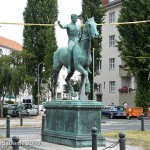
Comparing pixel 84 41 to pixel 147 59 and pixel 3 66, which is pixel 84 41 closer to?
pixel 147 59

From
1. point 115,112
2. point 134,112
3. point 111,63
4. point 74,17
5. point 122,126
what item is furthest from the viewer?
point 111,63

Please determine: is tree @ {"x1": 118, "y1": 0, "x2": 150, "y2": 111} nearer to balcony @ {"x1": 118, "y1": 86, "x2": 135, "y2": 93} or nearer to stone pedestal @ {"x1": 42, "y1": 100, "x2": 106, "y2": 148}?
balcony @ {"x1": 118, "y1": 86, "x2": 135, "y2": 93}

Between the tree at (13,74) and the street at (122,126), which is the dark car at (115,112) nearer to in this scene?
the tree at (13,74)

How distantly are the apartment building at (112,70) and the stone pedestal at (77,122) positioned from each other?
45496 millimetres

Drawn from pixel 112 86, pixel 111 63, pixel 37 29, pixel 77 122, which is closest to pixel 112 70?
pixel 111 63

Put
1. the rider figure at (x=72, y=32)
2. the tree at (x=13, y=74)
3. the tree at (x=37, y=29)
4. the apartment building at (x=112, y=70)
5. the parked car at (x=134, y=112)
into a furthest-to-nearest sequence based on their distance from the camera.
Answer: the tree at (x=37, y=29)
the apartment building at (x=112, y=70)
the tree at (x=13, y=74)
the parked car at (x=134, y=112)
the rider figure at (x=72, y=32)

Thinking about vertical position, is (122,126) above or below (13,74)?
below

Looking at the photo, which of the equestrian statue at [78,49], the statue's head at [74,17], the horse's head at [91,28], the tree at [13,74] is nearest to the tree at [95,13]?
the tree at [13,74]

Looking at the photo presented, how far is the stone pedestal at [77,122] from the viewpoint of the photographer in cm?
1470

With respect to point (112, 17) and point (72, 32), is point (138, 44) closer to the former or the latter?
point (112, 17)

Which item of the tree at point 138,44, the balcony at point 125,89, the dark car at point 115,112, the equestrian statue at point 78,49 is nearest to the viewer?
the equestrian statue at point 78,49

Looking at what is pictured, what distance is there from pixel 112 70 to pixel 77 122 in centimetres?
5026

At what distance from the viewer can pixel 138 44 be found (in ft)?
156

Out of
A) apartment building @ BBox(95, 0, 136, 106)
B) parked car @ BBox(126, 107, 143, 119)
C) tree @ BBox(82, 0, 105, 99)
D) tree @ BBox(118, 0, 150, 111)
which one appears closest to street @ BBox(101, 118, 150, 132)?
parked car @ BBox(126, 107, 143, 119)
